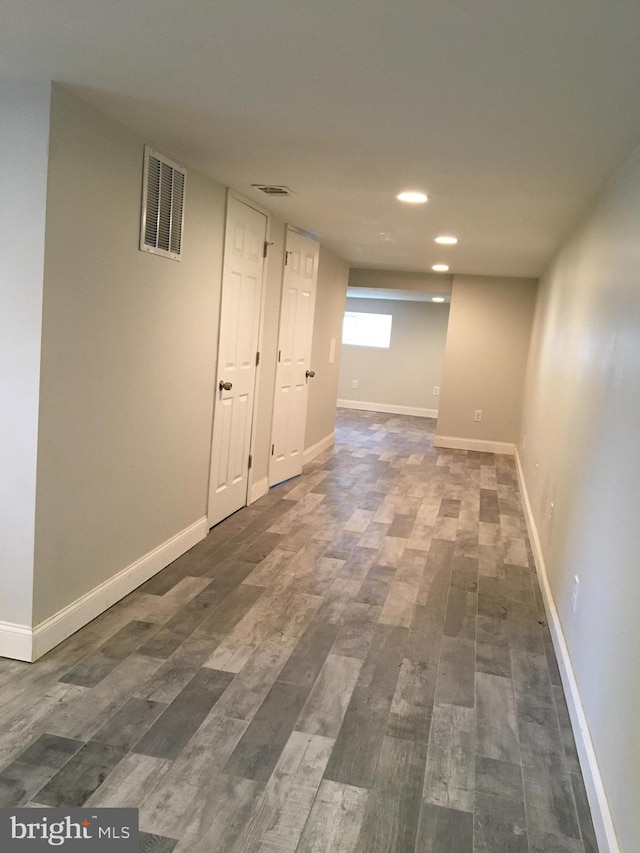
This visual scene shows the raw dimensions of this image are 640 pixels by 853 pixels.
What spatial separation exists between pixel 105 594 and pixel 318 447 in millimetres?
4350

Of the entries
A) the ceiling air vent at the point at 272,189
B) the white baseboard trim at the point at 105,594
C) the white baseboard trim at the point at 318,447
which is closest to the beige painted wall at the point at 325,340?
the white baseboard trim at the point at 318,447

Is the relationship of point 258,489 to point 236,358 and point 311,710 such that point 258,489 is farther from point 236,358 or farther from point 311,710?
point 311,710

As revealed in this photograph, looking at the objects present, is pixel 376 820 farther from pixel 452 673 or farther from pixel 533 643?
pixel 533 643

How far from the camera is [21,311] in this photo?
7.95 feet

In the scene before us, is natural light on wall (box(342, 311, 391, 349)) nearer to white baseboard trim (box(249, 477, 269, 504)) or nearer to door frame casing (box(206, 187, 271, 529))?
white baseboard trim (box(249, 477, 269, 504))

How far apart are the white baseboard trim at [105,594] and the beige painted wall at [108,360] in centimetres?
5

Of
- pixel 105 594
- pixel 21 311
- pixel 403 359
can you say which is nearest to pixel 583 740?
pixel 105 594

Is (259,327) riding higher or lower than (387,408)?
higher

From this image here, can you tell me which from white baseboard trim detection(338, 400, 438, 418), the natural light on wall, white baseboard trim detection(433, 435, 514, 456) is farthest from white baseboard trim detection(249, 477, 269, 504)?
the natural light on wall

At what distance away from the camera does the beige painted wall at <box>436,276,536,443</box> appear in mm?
7906

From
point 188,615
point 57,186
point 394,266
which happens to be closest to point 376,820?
point 188,615

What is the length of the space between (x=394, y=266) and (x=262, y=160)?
4.63 metres

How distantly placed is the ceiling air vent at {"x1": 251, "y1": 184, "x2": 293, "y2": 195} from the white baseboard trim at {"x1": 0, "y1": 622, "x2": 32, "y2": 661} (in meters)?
2.60

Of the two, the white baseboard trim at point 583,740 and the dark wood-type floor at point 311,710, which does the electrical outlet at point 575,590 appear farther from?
the dark wood-type floor at point 311,710
